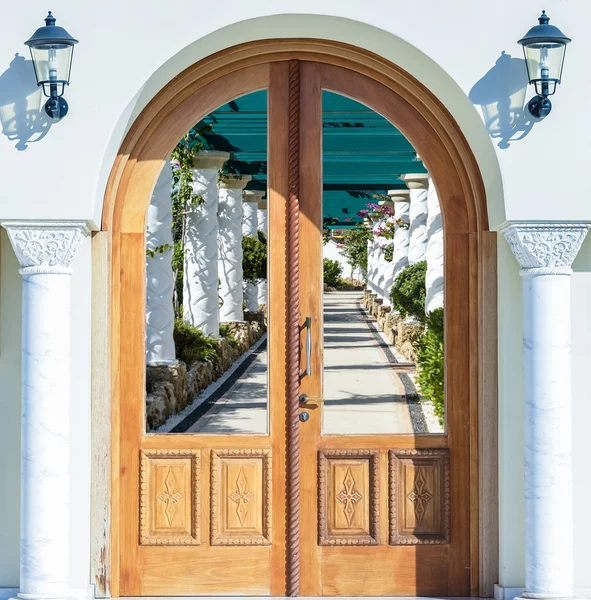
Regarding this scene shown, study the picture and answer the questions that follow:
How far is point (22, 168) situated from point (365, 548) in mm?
2718

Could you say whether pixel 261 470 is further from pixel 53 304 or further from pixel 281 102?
pixel 281 102

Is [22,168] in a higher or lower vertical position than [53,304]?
higher

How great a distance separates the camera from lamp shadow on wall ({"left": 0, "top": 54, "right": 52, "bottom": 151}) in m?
5.17

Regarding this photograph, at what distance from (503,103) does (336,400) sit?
6.13 feet

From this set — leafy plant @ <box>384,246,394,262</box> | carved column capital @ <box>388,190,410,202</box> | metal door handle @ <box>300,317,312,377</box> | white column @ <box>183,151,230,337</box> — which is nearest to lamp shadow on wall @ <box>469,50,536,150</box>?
metal door handle @ <box>300,317,312,377</box>

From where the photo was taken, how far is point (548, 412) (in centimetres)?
520

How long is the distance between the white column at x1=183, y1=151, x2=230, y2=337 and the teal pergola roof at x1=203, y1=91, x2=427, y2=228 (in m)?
0.50

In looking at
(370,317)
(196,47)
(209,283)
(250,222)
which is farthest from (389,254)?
(196,47)

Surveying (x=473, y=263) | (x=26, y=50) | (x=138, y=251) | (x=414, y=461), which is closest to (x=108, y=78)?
(x=26, y=50)

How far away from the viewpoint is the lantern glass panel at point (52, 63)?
16.3 feet

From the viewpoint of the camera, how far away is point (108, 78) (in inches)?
204

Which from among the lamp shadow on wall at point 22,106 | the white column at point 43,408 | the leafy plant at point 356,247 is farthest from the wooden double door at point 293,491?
the leafy plant at point 356,247

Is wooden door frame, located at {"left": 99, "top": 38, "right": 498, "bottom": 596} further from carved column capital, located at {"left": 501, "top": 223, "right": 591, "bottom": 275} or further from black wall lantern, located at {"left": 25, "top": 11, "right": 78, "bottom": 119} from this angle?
black wall lantern, located at {"left": 25, "top": 11, "right": 78, "bottom": 119}

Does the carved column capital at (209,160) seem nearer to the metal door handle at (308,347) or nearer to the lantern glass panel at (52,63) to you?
the metal door handle at (308,347)
